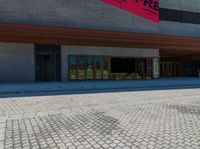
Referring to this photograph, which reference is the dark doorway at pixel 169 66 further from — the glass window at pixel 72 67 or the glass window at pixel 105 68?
the glass window at pixel 72 67

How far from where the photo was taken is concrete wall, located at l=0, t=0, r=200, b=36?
696 inches

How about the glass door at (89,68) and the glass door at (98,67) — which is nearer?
the glass door at (89,68)

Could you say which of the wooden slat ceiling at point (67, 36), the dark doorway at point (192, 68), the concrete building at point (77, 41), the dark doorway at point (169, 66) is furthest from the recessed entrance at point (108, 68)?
the dark doorway at point (192, 68)

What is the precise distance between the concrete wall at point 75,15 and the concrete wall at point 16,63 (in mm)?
2772

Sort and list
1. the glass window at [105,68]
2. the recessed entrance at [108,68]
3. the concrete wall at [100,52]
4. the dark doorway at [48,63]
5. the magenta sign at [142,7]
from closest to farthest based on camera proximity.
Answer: the dark doorway at [48,63] < the concrete wall at [100,52] < the recessed entrance at [108,68] < the glass window at [105,68] < the magenta sign at [142,7]

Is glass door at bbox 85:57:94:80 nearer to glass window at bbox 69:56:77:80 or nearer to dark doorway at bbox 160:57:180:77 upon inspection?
glass window at bbox 69:56:77:80

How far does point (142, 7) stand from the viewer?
2288cm

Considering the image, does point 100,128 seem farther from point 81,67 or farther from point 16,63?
point 16,63

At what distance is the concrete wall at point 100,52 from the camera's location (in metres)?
19.3

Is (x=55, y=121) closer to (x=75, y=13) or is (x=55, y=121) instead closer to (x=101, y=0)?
(x=75, y=13)

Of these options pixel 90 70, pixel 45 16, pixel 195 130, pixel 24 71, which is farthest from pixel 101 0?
pixel 195 130

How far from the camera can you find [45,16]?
18.5 meters

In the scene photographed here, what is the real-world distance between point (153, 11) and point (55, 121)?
891 inches

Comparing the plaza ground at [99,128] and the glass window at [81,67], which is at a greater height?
the glass window at [81,67]
